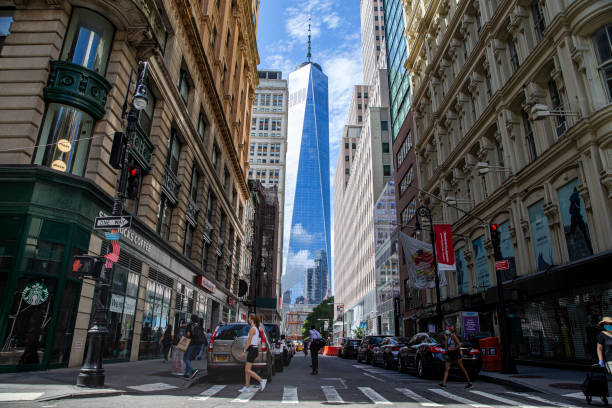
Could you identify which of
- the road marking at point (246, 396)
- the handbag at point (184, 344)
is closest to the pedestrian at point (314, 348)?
the handbag at point (184, 344)

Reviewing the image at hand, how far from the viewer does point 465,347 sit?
14.3 metres

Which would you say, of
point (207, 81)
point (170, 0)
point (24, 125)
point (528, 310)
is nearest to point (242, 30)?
point (207, 81)

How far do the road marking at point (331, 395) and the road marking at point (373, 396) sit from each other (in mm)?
729

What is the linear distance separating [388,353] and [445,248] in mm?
8699

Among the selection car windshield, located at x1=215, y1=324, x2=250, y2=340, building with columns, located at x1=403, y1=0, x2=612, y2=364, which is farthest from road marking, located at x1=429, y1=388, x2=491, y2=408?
building with columns, located at x1=403, y1=0, x2=612, y2=364

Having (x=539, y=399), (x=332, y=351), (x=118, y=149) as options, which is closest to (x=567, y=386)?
(x=539, y=399)

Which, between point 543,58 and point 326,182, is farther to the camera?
point 326,182

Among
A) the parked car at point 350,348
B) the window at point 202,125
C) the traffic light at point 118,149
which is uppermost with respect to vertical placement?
the window at point 202,125

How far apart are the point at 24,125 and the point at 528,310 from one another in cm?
2327

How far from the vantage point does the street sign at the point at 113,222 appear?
34.1 feet

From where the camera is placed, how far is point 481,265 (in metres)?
27.5

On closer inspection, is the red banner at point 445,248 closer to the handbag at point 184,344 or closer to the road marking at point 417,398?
the road marking at point 417,398

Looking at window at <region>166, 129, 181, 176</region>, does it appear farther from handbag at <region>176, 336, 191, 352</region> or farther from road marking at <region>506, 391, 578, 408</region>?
road marking at <region>506, 391, 578, 408</region>

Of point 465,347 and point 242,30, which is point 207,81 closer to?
point 242,30
